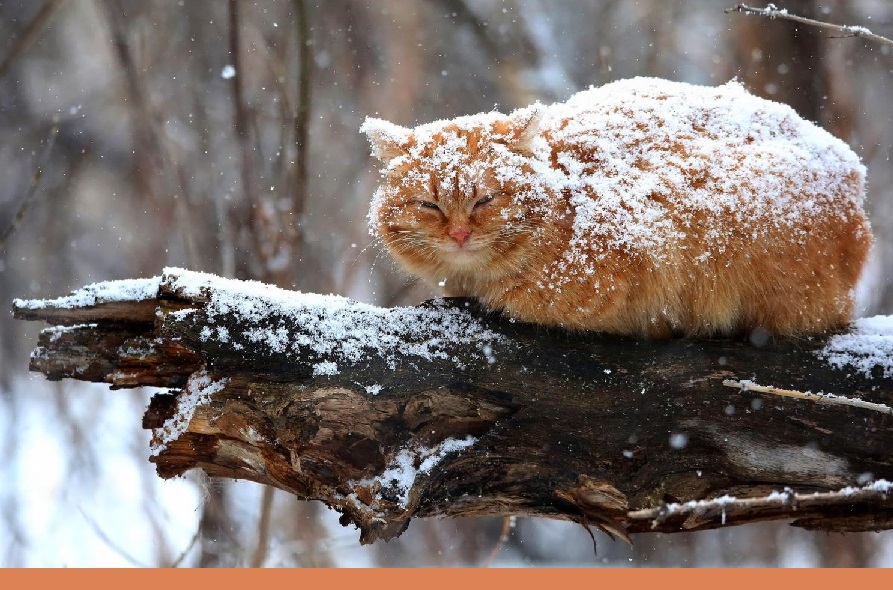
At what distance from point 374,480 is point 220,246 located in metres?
3.84

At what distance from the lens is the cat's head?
3148mm

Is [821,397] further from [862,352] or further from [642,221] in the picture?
[642,221]

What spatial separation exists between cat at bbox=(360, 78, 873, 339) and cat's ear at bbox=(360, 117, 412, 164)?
8 cm

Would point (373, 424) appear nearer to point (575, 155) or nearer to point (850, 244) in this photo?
point (575, 155)

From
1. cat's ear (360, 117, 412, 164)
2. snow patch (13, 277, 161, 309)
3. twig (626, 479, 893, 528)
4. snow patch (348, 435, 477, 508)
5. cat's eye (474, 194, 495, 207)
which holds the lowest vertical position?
twig (626, 479, 893, 528)

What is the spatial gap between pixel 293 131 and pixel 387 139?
331 cm

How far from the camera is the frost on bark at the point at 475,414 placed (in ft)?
8.96

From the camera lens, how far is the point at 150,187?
684 cm

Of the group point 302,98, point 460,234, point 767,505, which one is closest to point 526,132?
point 460,234

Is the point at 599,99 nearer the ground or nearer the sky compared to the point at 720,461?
nearer the sky

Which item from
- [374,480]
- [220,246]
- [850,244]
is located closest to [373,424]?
[374,480]

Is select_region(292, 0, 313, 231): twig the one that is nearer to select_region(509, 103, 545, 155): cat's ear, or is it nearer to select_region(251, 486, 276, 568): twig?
select_region(251, 486, 276, 568): twig

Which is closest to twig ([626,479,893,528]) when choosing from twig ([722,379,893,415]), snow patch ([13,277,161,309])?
twig ([722,379,893,415])

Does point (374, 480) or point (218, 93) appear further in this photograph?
point (218, 93)
